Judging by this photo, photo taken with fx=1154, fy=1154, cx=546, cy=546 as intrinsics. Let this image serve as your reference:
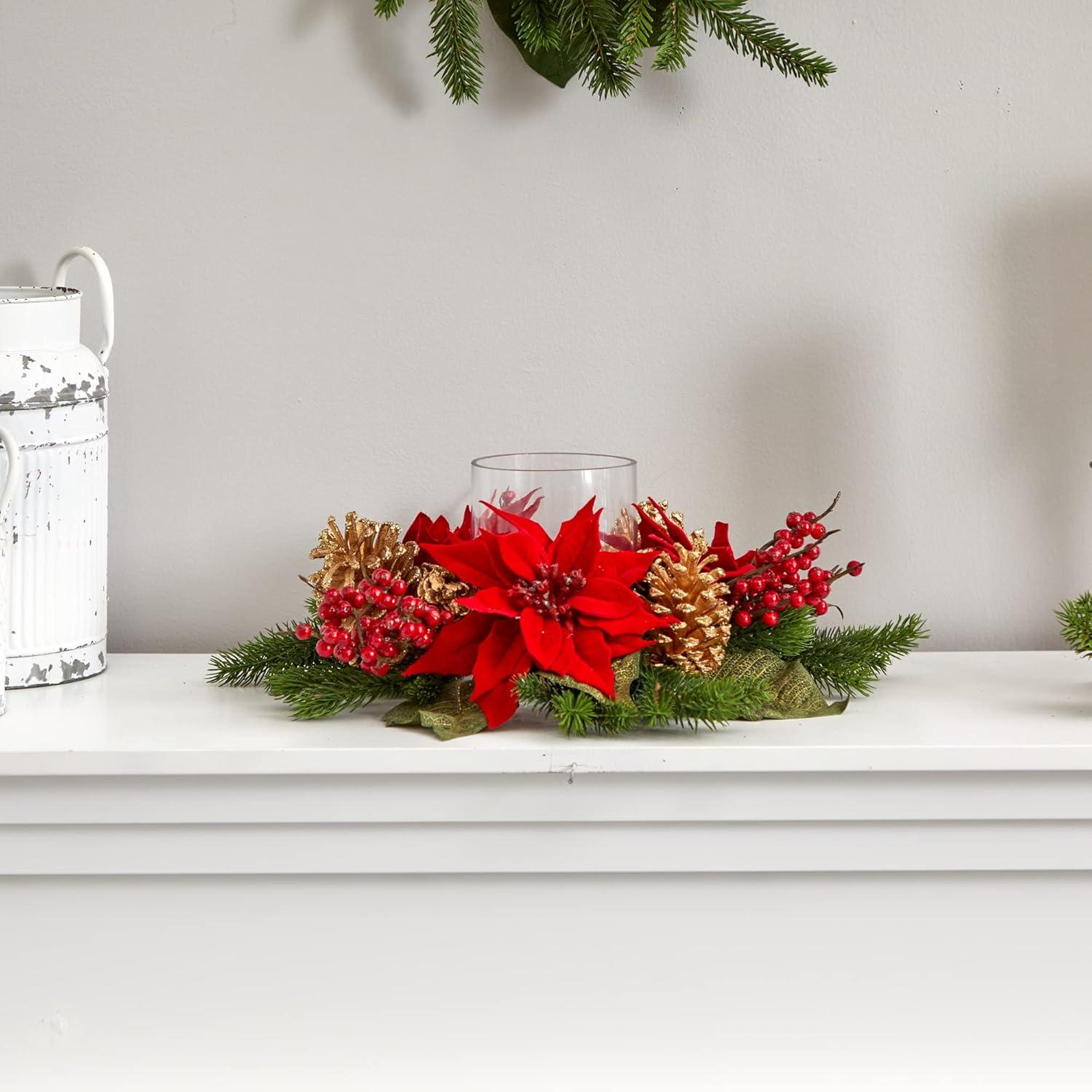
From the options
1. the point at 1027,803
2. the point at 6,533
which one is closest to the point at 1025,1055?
the point at 1027,803

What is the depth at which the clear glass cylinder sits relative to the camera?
2.43 feet

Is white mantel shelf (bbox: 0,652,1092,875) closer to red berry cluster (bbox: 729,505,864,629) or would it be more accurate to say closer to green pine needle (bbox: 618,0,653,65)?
red berry cluster (bbox: 729,505,864,629)

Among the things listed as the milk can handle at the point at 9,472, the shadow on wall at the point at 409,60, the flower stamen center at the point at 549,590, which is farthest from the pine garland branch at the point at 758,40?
the milk can handle at the point at 9,472

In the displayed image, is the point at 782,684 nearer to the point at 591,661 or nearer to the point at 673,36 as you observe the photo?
the point at 591,661

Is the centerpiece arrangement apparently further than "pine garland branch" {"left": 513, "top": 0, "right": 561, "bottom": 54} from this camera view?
No

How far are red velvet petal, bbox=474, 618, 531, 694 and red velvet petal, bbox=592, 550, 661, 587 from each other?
6cm

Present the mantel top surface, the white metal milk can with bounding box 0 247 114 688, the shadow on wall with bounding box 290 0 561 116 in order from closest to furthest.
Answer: the mantel top surface → the white metal milk can with bounding box 0 247 114 688 → the shadow on wall with bounding box 290 0 561 116

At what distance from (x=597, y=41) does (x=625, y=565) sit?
407 mm

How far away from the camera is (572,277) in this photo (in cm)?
90

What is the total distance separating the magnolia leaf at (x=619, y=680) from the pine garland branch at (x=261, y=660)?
201 millimetres

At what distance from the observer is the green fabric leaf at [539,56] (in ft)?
2.79

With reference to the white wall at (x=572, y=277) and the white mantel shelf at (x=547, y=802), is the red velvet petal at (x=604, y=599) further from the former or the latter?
the white wall at (x=572, y=277)

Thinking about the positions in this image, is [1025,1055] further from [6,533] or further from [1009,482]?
[6,533]

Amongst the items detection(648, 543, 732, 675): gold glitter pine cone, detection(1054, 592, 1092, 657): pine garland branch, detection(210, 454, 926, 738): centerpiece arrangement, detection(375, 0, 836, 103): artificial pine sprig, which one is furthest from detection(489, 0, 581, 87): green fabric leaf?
detection(1054, 592, 1092, 657): pine garland branch
